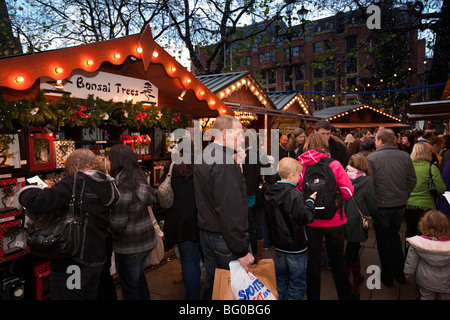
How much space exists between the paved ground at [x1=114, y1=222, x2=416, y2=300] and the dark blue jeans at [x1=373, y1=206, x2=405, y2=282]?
0.18 meters

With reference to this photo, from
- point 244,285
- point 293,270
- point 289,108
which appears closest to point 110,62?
point 244,285

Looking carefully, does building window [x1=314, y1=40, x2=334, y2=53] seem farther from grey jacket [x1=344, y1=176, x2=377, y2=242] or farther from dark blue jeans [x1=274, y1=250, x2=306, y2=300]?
dark blue jeans [x1=274, y1=250, x2=306, y2=300]

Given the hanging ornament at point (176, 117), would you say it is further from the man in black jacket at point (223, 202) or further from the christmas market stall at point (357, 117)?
the christmas market stall at point (357, 117)

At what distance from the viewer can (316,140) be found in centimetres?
315

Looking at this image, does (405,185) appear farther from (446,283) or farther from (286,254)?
(286,254)

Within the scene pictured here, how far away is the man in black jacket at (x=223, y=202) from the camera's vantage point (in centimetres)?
221

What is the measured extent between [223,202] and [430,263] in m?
2.20

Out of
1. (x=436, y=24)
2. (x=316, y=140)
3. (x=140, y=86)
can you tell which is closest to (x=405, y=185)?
(x=316, y=140)

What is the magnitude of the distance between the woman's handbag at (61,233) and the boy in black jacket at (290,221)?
1673mm

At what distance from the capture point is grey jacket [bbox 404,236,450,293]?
274cm

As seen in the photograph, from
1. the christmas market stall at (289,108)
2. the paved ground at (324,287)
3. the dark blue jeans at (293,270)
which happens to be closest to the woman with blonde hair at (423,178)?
the paved ground at (324,287)

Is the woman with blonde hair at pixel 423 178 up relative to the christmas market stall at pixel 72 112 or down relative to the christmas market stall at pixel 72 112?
down

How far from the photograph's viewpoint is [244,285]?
2242mm

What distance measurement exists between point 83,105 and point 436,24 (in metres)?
11.2
